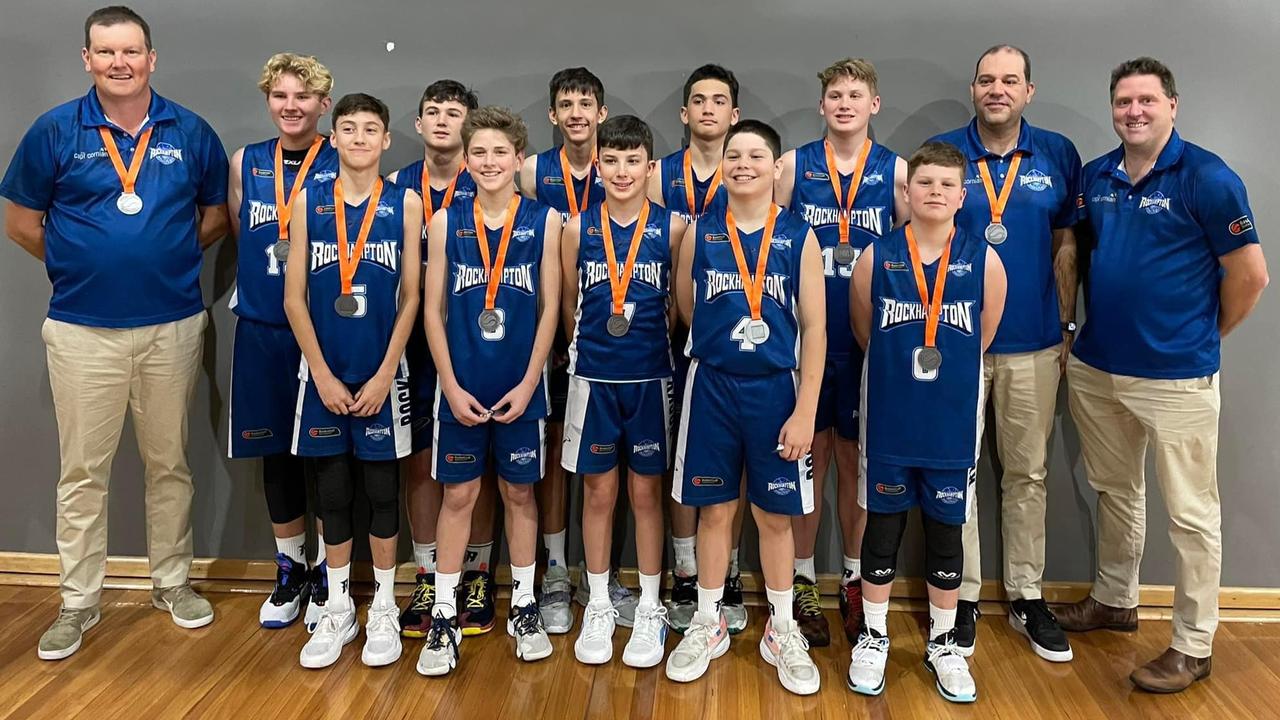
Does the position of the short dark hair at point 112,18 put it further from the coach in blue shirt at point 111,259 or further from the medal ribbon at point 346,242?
the medal ribbon at point 346,242

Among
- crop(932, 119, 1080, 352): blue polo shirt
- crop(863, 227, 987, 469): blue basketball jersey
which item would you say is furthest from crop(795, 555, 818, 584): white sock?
crop(932, 119, 1080, 352): blue polo shirt

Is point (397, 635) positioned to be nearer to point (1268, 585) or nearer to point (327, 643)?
point (327, 643)

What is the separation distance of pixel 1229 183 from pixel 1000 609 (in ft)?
5.52

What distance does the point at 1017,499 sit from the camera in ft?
10.2

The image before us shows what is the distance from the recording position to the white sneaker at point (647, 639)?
279 cm

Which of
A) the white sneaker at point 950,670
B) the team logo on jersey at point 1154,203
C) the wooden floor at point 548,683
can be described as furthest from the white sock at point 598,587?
the team logo on jersey at point 1154,203

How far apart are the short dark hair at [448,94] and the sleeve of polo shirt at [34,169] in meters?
1.22

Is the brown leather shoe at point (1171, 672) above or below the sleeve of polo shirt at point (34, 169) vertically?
below

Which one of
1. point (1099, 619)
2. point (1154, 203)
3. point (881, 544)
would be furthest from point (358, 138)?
point (1099, 619)

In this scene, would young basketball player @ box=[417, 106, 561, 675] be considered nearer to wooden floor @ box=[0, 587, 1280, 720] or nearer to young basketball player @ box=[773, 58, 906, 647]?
wooden floor @ box=[0, 587, 1280, 720]

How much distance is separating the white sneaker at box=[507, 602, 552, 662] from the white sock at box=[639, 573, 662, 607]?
0.35 metres

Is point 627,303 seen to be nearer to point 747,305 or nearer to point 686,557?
point 747,305

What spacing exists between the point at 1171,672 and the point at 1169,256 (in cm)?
132

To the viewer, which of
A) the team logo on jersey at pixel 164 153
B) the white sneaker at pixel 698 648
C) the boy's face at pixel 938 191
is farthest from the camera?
the team logo on jersey at pixel 164 153
